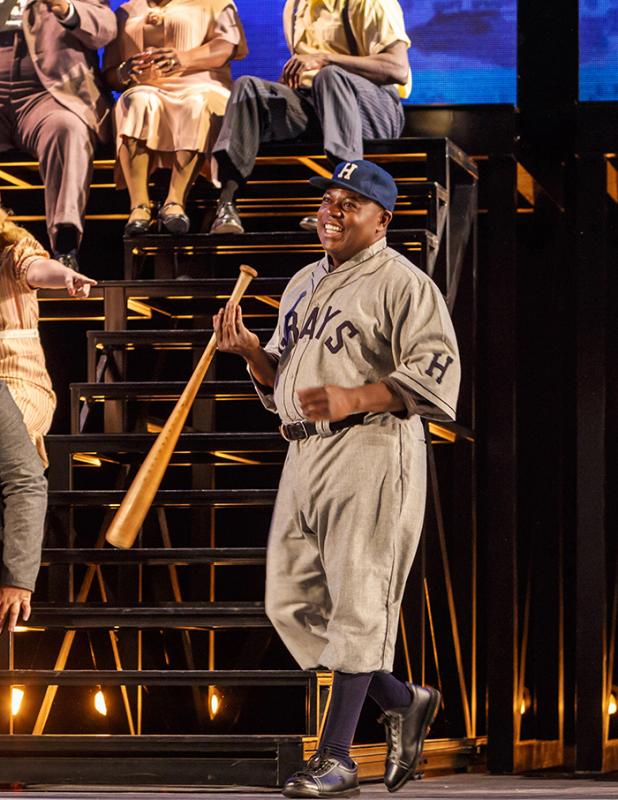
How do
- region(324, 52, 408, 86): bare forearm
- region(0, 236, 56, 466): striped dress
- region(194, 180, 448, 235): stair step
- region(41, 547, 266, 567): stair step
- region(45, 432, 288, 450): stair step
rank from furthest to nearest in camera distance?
1. region(324, 52, 408, 86): bare forearm
2. region(194, 180, 448, 235): stair step
3. region(45, 432, 288, 450): stair step
4. region(0, 236, 56, 466): striped dress
5. region(41, 547, 266, 567): stair step

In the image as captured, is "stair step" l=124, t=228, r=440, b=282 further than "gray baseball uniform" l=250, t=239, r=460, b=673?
Yes

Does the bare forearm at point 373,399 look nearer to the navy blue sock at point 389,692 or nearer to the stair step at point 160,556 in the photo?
the navy blue sock at point 389,692

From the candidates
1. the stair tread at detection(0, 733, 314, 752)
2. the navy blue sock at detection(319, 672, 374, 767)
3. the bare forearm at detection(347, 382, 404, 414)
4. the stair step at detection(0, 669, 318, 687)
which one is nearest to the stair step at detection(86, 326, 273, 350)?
the stair step at detection(0, 669, 318, 687)

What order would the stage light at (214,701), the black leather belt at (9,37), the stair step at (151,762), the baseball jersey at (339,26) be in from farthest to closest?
the black leather belt at (9,37), the stage light at (214,701), the baseball jersey at (339,26), the stair step at (151,762)

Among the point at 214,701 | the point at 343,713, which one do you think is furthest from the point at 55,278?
the point at 214,701

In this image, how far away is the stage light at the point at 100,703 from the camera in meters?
7.91

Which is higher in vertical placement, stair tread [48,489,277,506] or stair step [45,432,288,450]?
stair step [45,432,288,450]

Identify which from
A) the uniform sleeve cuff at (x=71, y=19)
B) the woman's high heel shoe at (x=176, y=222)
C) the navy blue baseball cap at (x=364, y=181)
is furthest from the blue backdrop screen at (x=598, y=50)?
the navy blue baseball cap at (x=364, y=181)

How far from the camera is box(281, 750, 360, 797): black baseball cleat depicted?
4730 millimetres

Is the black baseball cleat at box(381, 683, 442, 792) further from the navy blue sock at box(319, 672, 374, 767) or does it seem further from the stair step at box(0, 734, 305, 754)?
the stair step at box(0, 734, 305, 754)

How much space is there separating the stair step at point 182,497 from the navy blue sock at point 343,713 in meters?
1.66

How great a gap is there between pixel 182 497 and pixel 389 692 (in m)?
1.80

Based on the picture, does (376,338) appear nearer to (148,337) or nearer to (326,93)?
(148,337)

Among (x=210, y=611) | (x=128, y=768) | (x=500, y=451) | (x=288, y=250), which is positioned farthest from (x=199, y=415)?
(x=128, y=768)
